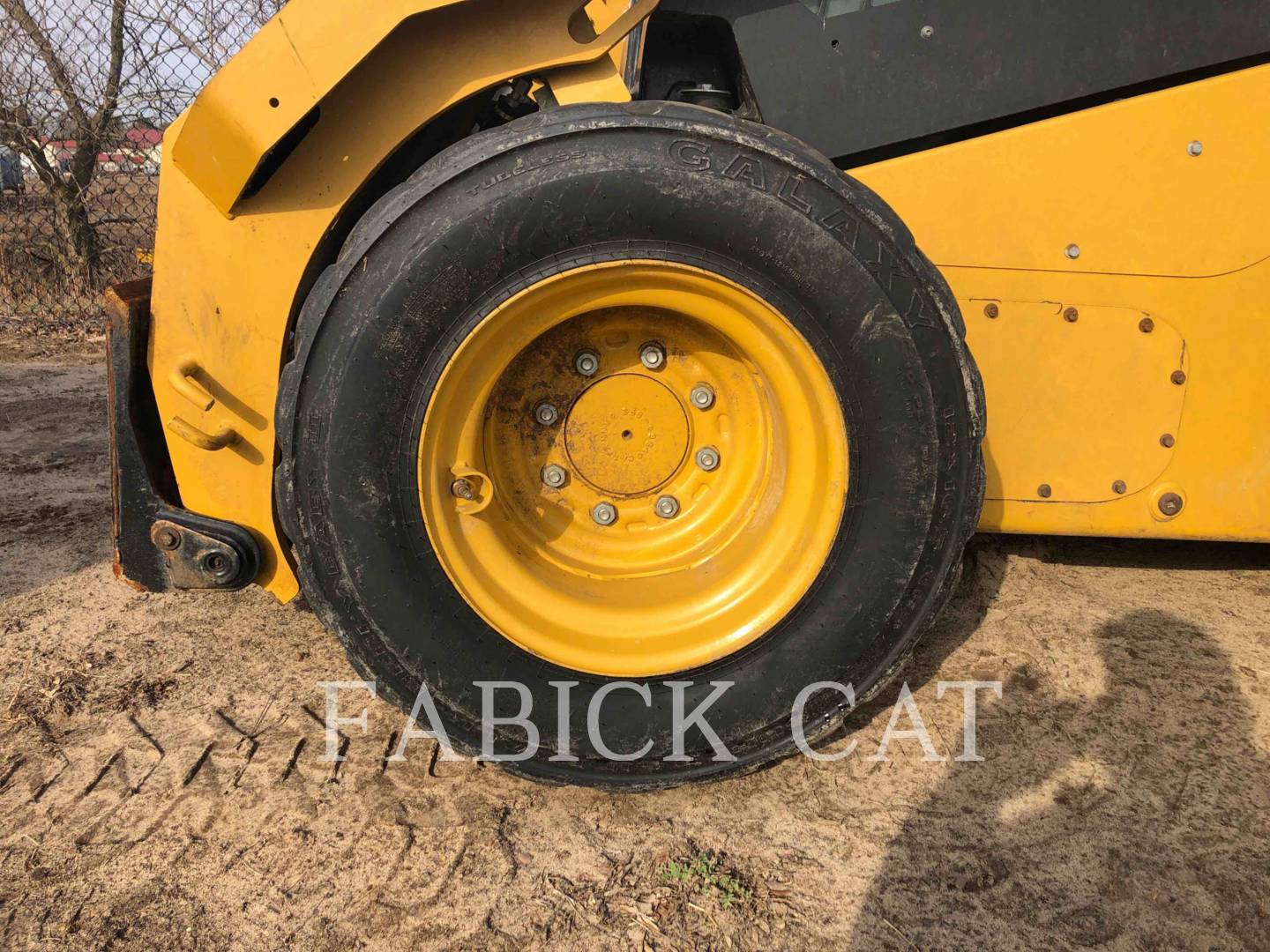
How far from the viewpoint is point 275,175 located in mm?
1760

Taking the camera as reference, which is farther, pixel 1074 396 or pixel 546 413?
pixel 1074 396

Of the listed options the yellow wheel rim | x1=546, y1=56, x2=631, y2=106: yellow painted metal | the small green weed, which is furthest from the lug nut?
the small green weed

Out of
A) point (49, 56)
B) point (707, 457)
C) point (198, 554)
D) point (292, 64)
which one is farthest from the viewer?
point (49, 56)

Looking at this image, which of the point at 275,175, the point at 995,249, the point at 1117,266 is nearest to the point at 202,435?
the point at 275,175

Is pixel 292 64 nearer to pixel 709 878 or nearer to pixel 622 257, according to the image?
pixel 622 257

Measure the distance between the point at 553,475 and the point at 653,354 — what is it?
354mm

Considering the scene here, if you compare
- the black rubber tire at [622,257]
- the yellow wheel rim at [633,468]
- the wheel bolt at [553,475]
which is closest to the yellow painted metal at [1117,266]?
the black rubber tire at [622,257]

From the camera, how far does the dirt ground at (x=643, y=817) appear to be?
1.56 meters

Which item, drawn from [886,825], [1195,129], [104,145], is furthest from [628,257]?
[104,145]

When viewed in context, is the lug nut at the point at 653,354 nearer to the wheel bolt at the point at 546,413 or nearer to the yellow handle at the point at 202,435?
the wheel bolt at the point at 546,413

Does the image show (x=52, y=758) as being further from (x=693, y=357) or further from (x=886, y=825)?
(x=886, y=825)

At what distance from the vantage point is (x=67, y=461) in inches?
147

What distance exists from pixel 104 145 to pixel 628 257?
5741 millimetres

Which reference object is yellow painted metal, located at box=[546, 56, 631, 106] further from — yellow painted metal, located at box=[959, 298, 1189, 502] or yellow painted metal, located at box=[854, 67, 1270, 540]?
yellow painted metal, located at box=[959, 298, 1189, 502]
